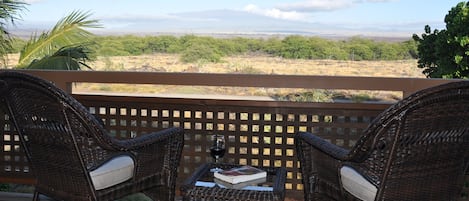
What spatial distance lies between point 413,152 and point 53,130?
1.48 meters

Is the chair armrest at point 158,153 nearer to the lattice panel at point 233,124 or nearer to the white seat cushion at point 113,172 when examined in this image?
the white seat cushion at point 113,172

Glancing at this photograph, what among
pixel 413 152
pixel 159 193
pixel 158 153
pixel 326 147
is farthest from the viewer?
pixel 159 193

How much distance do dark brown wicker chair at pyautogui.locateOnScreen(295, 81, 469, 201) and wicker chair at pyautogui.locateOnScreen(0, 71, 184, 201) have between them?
3.05 feet

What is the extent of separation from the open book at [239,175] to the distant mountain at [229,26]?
9.21 meters

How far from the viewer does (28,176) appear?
3.44 metres

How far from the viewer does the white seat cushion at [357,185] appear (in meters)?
2.08

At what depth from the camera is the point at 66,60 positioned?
495 cm

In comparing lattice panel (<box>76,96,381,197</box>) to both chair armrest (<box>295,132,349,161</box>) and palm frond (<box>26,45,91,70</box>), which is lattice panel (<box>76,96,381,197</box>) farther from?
palm frond (<box>26,45,91,70</box>)

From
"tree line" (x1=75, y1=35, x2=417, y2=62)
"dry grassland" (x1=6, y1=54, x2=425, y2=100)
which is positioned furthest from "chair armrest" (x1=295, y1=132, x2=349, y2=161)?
"tree line" (x1=75, y1=35, x2=417, y2=62)

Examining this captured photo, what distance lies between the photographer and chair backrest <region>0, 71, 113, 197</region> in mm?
2096

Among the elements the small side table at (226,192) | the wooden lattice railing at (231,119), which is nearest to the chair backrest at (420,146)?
the small side table at (226,192)

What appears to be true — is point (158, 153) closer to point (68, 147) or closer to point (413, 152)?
point (68, 147)

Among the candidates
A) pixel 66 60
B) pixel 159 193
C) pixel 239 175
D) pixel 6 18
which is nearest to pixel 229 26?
pixel 66 60

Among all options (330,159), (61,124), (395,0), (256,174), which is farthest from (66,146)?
(395,0)
